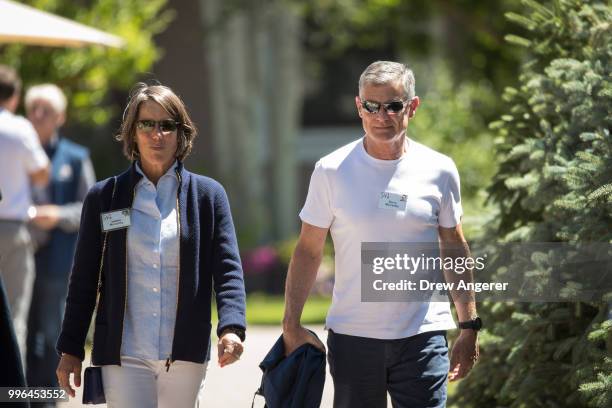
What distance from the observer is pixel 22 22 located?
8711 mm

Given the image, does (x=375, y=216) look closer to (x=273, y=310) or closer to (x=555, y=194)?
(x=555, y=194)

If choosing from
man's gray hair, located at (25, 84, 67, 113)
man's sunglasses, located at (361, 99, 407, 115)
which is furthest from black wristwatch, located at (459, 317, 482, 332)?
man's gray hair, located at (25, 84, 67, 113)

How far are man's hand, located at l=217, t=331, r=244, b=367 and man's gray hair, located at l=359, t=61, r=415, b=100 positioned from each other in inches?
42.5

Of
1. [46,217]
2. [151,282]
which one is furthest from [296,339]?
[46,217]

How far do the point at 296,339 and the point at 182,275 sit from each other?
0.53 m

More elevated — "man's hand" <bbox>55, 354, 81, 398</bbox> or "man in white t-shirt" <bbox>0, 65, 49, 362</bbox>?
"man in white t-shirt" <bbox>0, 65, 49, 362</bbox>

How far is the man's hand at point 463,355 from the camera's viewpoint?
194 inches

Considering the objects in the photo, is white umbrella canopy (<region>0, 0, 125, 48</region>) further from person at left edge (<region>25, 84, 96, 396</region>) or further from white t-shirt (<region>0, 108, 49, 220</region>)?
white t-shirt (<region>0, 108, 49, 220</region>)

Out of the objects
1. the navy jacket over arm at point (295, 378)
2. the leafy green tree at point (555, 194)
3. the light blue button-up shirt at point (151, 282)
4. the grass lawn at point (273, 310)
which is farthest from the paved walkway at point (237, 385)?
the light blue button-up shirt at point (151, 282)

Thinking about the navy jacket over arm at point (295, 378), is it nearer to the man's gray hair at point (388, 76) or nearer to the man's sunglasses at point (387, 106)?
the man's sunglasses at point (387, 106)

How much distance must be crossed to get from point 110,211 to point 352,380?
3.73 feet

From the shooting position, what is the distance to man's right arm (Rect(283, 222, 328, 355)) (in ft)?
15.9

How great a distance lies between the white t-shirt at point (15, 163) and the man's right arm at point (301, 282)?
280 cm

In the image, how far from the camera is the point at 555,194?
235 inches
